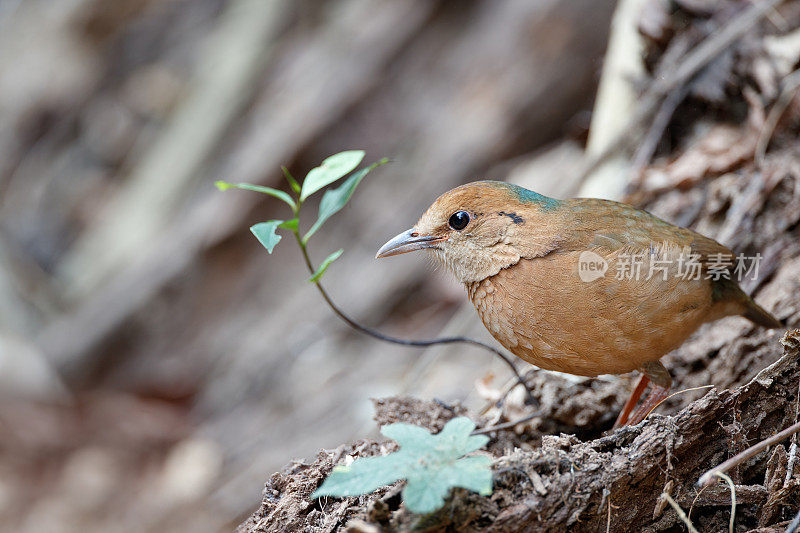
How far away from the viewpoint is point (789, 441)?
2645 mm

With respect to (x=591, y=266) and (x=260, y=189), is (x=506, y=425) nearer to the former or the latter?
(x=591, y=266)

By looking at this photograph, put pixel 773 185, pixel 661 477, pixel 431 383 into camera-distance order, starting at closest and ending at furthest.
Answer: pixel 661 477, pixel 773 185, pixel 431 383

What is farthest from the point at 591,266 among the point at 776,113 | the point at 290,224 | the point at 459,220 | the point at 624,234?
the point at 776,113

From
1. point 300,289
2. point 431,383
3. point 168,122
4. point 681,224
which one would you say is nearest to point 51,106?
point 168,122

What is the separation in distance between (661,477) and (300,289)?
20.0 ft

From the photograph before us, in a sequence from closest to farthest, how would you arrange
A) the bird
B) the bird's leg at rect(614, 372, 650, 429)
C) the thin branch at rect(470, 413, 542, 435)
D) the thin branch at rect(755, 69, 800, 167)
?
the bird < the thin branch at rect(470, 413, 542, 435) < the bird's leg at rect(614, 372, 650, 429) < the thin branch at rect(755, 69, 800, 167)

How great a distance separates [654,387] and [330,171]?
1908 millimetres

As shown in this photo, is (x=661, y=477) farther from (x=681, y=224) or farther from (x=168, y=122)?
(x=168, y=122)

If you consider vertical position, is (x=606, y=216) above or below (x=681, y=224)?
below

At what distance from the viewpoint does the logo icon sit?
3.00 meters

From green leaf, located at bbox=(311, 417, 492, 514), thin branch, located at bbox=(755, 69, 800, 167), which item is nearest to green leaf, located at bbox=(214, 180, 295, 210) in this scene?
green leaf, located at bbox=(311, 417, 492, 514)

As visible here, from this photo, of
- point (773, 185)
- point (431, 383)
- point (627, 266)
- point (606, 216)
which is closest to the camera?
point (627, 266)

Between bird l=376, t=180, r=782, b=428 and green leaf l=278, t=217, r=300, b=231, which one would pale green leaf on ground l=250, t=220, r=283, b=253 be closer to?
green leaf l=278, t=217, r=300, b=231

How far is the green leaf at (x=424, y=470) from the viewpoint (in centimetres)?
200
